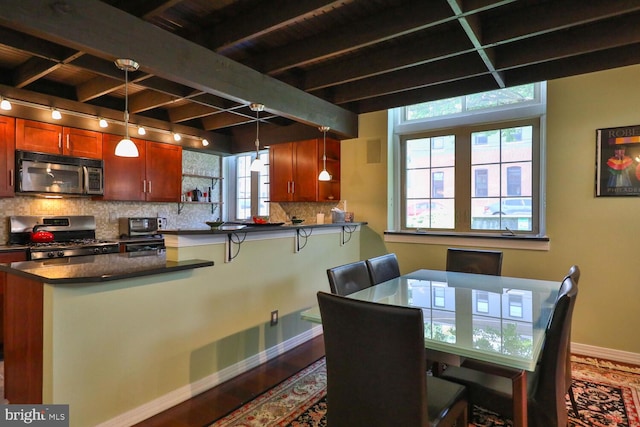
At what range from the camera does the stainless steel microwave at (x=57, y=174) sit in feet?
11.7

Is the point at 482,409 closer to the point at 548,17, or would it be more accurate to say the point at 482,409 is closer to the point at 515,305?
the point at 515,305

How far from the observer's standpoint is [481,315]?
1844mm

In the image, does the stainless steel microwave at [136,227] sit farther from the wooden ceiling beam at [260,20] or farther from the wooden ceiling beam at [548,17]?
the wooden ceiling beam at [548,17]

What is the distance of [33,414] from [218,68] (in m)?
2.49

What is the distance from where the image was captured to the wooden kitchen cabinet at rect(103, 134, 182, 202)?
4.31 m

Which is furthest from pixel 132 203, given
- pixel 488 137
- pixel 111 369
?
pixel 488 137

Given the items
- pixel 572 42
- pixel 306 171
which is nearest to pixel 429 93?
pixel 572 42

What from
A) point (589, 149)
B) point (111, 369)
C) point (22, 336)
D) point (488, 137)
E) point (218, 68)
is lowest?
point (111, 369)

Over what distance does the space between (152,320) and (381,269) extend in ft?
5.45

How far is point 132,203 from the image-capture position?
4.81 metres

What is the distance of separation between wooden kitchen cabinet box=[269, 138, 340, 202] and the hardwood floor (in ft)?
6.64

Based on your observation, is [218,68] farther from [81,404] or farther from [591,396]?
[591,396]

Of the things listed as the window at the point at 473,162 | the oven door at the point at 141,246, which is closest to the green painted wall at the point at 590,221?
the window at the point at 473,162

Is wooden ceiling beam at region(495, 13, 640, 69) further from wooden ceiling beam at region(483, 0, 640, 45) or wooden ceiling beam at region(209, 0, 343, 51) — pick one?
wooden ceiling beam at region(209, 0, 343, 51)
